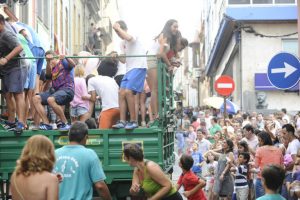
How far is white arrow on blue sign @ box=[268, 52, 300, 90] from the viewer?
37.5ft

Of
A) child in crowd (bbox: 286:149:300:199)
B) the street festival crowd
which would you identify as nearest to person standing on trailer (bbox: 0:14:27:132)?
the street festival crowd

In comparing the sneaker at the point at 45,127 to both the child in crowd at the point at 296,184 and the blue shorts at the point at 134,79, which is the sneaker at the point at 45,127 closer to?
the blue shorts at the point at 134,79

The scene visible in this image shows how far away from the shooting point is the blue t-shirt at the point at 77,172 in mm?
6637

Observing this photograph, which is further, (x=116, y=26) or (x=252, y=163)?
(x=252, y=163)

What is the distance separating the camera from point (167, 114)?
10.6 metres

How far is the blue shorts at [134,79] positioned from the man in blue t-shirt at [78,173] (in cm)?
345

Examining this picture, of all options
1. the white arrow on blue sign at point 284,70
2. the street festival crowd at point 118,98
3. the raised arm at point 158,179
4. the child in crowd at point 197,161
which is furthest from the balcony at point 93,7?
the raised arm at point 158,179

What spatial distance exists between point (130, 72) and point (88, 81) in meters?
0.89

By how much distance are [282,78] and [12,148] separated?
461 cm

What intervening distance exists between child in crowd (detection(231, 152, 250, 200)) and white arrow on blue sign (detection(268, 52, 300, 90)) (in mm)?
1914

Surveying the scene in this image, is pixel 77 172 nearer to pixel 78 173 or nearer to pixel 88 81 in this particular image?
pixel 78 173

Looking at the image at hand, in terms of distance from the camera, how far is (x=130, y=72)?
10102 mm

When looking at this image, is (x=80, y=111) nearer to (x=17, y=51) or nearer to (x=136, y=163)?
(x=17, y=51)

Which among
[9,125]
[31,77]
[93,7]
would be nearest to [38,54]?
[31,77]
